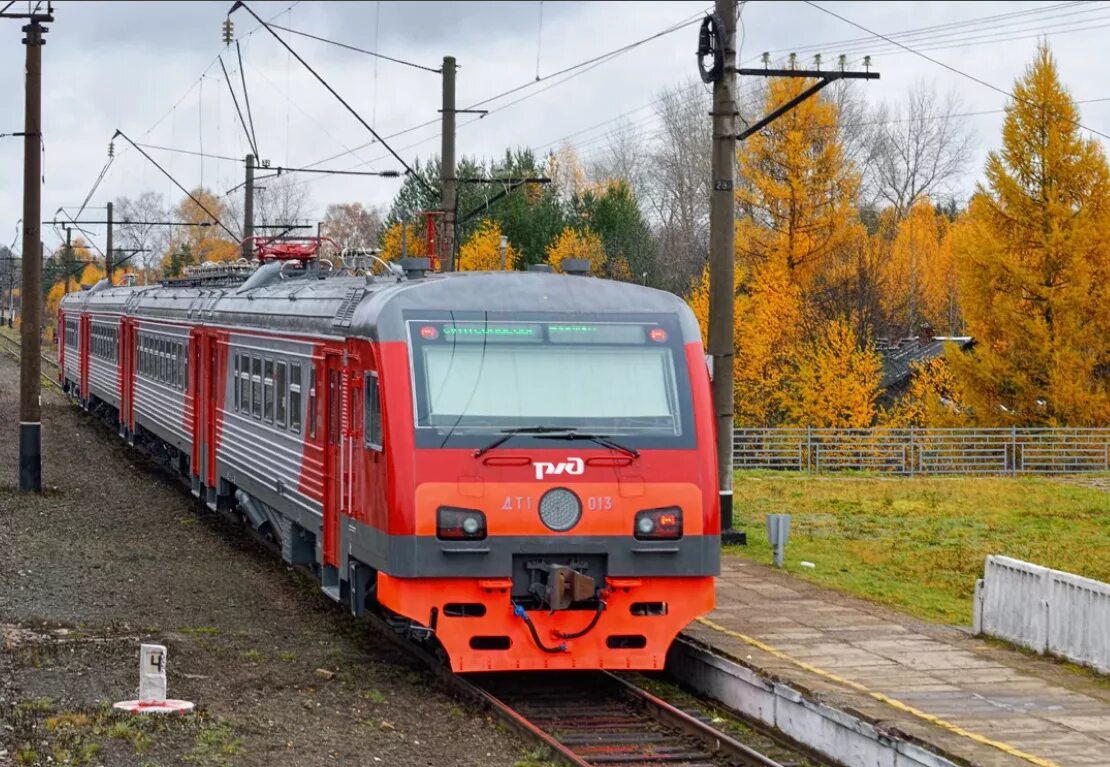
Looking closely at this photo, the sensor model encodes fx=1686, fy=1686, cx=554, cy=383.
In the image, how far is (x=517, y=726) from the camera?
10812 mm

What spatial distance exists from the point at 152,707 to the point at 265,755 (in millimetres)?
1216

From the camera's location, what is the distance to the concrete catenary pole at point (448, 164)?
Result: 78.3 feet

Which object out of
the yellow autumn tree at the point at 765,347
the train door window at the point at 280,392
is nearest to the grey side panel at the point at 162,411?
the train door window at the point at 280,392

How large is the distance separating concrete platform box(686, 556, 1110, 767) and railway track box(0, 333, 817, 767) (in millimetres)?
647

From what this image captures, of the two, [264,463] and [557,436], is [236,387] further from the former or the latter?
[557,436]

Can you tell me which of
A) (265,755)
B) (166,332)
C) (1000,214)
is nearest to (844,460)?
(1000,214)

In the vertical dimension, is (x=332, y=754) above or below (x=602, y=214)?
below

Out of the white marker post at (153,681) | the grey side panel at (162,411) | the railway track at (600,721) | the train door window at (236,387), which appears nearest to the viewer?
the railway track at (600,721)

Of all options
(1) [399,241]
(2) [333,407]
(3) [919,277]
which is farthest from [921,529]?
(3) [919,277]

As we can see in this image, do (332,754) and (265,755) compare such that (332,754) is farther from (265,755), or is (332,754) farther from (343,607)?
(343,607)

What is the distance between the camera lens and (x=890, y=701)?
10.9 m

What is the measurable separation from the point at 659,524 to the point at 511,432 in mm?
1208

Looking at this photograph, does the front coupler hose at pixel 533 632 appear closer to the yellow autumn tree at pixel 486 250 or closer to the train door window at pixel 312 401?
the train door window at pixel 312 401

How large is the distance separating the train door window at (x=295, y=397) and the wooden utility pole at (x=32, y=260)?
370 inches
